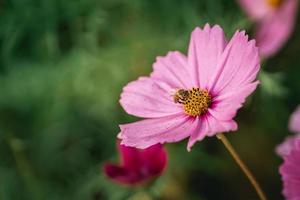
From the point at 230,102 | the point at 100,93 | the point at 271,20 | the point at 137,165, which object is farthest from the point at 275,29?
the point at 230,102

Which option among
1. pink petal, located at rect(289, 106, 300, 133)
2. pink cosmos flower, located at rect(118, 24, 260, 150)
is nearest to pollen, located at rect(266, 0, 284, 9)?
pink petal, located at rect(289, 106, 300, 133)

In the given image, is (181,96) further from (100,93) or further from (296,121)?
(100,93)

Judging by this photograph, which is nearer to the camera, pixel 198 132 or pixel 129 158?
pixel 198 132

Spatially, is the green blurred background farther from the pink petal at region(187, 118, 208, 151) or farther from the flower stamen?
the pink petal at region(187, 118, 208, 151)

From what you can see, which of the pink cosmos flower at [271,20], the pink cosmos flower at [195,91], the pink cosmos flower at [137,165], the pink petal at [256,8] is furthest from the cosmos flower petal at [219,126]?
the pink petal at [256,8]

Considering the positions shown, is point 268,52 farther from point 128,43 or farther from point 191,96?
point 191,96

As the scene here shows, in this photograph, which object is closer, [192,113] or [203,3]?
[192,113]

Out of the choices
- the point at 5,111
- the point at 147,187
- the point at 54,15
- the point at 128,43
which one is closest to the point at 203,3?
the point at 128,43

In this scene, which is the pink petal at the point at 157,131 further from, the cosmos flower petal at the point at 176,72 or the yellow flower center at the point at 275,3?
the yellow flower center at the point at 275,3
